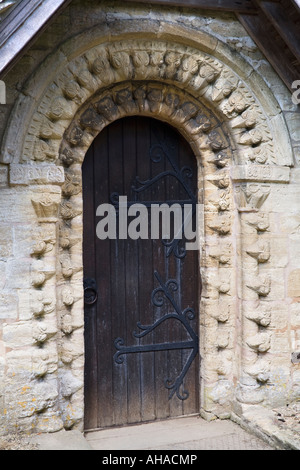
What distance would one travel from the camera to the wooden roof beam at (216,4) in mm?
4316

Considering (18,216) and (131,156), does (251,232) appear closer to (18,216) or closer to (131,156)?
(131,156)

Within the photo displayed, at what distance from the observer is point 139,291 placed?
4.80 meters

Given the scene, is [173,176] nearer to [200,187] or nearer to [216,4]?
[200,187]

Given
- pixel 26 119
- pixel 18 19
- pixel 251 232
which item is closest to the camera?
pixel 18 19

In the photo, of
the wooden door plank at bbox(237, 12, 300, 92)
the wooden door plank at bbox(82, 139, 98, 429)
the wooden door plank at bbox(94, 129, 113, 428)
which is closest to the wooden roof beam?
the wooden door plank at bbox(237, 12, 300, 92)

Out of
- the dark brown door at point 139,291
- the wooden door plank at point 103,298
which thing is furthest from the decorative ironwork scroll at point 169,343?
the wooden door plank at point 103,298

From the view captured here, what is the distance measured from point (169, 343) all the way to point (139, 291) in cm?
53

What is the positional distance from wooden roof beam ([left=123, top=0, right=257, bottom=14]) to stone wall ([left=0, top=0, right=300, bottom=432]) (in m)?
0.11

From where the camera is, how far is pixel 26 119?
404cm

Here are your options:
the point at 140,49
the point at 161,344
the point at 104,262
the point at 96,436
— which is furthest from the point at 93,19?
the point at 96,436

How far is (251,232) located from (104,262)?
123 cm

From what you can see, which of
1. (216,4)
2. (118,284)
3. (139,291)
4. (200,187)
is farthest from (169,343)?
(216,4)

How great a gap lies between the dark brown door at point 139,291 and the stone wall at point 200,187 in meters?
0.16

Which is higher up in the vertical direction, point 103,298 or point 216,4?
point 216,4
